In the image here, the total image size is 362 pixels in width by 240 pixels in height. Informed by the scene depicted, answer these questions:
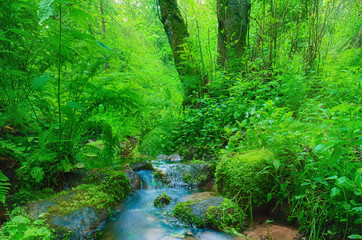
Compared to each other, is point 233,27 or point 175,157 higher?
point 233,27

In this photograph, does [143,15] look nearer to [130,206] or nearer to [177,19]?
[177,19]

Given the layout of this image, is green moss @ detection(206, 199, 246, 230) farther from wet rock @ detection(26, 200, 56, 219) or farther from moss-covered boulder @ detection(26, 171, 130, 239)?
wet rock @ detection(26, 200, 56, 219)

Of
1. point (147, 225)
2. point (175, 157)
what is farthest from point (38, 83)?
point (175, 157)

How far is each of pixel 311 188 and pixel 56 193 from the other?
9.26ft

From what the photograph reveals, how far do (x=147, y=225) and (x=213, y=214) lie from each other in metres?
0.87

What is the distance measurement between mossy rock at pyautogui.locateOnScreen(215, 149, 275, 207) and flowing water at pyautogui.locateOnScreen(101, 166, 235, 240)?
49 centimetres

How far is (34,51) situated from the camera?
2.10 metres

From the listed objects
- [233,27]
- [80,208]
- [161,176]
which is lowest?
[161,176]

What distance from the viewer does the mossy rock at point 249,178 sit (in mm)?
2076

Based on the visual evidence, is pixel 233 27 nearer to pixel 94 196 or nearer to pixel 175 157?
pixel 175 157

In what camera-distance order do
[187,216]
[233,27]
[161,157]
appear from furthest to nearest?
[161,157] → [233,27] → [187,216]

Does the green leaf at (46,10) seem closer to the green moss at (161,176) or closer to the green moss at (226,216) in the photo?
the green moss at (226,216)

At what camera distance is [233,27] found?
496 centimetres

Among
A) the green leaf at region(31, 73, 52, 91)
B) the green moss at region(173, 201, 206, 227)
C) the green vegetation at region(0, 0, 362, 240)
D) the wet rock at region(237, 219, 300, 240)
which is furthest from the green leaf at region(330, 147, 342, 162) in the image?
the green leaf at region(31, 73, 52, 91)
